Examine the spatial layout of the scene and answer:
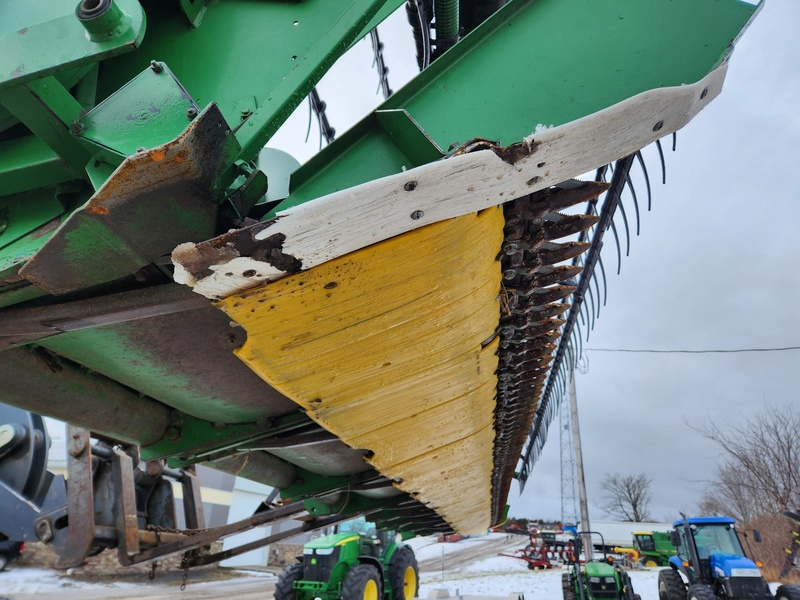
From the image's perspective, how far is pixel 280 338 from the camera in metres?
1.85

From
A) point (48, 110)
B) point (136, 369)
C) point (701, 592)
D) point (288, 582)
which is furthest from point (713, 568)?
point (48, 110)

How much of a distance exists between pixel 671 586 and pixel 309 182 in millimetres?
10540

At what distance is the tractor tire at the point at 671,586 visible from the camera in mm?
9383

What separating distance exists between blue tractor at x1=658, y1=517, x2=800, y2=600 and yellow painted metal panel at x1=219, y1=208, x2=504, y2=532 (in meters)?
7.41

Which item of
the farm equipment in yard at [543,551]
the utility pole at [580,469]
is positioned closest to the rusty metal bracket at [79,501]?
the utility pole at [580,469]

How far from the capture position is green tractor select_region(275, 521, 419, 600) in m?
7.82

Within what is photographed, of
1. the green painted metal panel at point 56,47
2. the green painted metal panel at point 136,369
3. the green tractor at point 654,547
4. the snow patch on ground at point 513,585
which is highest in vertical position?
the green painted metal panel at point 56,47

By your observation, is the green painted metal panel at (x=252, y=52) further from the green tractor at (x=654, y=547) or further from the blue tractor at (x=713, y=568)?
the green tractor at (x=654, y=547)

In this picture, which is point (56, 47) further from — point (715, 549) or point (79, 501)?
point (715, 549)

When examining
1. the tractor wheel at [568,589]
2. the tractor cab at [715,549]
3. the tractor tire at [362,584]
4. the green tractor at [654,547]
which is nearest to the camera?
the tractor tire at [362,584]

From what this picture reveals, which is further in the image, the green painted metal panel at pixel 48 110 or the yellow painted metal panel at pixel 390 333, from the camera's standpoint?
the yellow painted metal panel at pixel 390 333

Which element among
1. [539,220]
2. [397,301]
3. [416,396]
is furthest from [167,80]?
[416,396]

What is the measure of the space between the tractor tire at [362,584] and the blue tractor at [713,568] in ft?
14.7

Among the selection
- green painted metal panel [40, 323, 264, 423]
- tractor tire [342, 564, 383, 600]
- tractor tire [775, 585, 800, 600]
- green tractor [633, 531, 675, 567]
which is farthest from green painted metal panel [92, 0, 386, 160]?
green tractor [633, 531, 675, 567]
